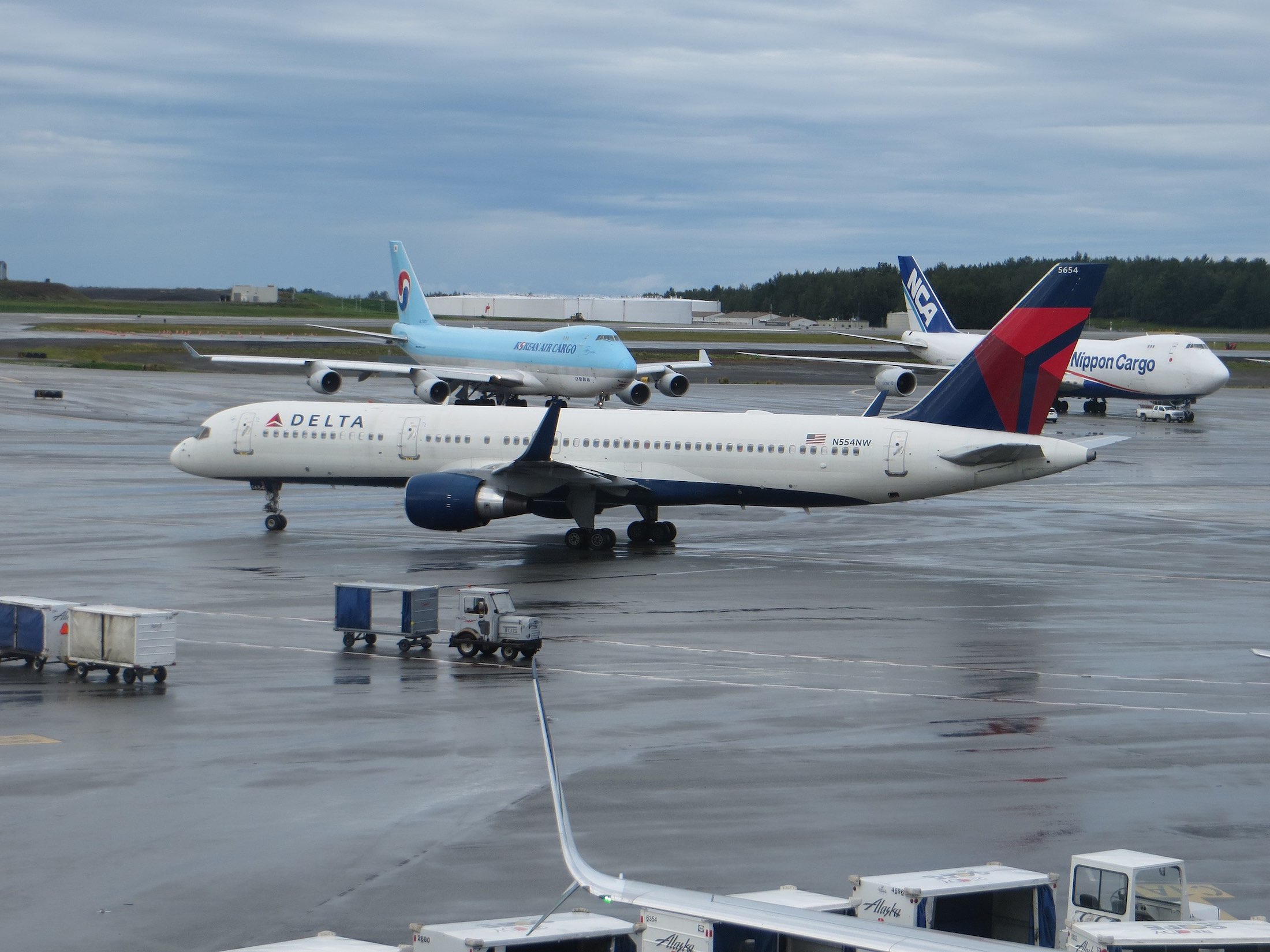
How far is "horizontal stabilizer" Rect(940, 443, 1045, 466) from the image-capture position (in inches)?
1538

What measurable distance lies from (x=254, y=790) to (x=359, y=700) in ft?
17.0

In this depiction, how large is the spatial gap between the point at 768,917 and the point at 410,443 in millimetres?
35508

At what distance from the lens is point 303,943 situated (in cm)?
1149

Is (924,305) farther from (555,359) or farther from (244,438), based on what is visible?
(244,438)

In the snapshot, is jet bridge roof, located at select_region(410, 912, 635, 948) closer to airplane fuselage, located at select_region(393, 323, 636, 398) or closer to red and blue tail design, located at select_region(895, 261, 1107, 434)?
red and blue tail design, located at select_region(895, 261, 1107, 434)

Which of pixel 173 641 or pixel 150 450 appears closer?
pixel 173 641

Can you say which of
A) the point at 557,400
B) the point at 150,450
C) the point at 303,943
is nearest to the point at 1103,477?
the point at 557,400

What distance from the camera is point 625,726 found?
22172 millimetres

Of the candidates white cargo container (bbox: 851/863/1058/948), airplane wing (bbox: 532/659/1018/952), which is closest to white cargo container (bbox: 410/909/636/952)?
airplane wing (bbox: 532/659/1018/952)

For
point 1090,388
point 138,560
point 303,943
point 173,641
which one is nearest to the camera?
point 303,943

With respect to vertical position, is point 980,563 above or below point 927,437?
below

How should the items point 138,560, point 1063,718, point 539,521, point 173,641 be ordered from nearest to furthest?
point 1063,718, point 173,641, point 138,560, point 539,521

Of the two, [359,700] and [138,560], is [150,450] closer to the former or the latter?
[138,560]

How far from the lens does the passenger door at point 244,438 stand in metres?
45.2
